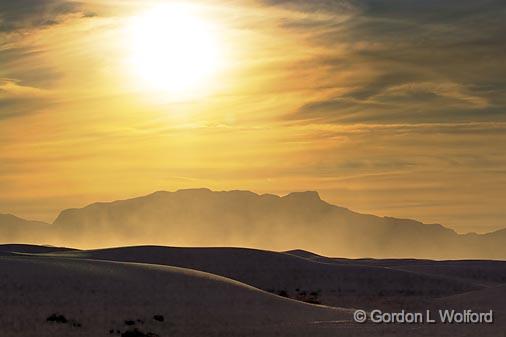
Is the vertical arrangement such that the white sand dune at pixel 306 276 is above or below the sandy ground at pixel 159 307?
below

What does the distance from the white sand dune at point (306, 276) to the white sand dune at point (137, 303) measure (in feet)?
41.6

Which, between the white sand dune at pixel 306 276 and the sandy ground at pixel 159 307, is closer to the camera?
the sandy ground at pixel 159 307

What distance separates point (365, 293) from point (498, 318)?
88.1 ft

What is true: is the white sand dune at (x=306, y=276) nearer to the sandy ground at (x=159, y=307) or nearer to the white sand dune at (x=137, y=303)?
the sandy ground at (x=159, y=307)

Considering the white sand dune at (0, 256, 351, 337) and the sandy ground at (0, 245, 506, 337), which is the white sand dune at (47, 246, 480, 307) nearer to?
the sandy ground at (0, 245, 506, 337)

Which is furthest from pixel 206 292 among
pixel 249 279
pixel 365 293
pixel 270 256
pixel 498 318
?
pixel 270 256

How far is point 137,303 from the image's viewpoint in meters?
45.4

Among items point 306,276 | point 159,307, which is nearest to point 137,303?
point 159,307

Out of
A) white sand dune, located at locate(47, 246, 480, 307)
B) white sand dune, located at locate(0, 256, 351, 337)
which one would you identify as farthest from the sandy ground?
white sand dune, located at locate(47, 246, 480, 307)

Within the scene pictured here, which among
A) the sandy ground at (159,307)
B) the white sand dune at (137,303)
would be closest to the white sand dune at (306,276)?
the sandy ground at (159,307)

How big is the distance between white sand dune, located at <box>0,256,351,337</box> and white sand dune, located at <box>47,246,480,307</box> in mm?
12685

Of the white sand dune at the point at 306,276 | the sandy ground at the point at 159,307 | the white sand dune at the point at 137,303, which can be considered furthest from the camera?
the white sand dune at the point at 306,276

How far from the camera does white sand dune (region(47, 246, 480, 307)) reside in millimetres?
67812

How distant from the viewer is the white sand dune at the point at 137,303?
39500 millimetres
